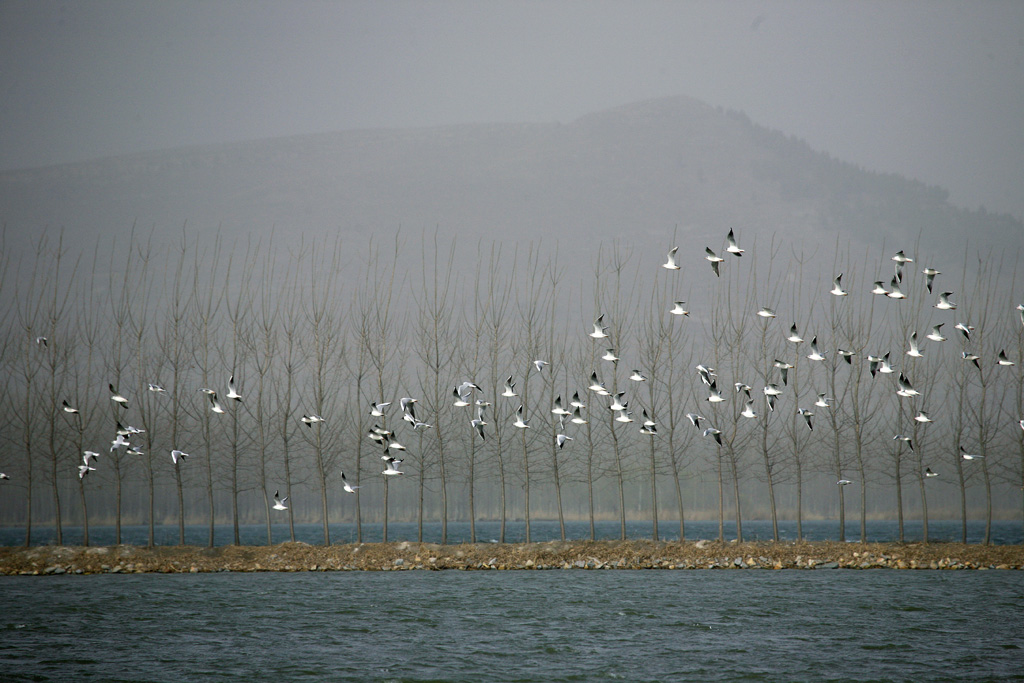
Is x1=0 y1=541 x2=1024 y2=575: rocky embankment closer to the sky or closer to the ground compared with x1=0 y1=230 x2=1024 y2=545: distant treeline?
closer to the ground

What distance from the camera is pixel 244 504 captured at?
157625mm

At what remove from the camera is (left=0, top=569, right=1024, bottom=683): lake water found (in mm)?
17859

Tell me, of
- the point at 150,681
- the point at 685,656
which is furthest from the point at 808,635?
the point at 150,681

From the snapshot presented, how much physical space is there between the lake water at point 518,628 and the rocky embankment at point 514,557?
6.53 ft

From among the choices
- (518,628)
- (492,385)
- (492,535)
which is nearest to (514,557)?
(492,385)

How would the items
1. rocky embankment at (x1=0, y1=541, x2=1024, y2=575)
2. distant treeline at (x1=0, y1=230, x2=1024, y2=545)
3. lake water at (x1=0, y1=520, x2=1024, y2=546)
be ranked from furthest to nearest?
lake water at (x1=0, y1=520, x2=1024, y2=546) → distant treeline at (x1=0, y1=230, x2=1024, y2=545) → rocky embankment at (x1=0, y1=541, x2=1024, y2=575)

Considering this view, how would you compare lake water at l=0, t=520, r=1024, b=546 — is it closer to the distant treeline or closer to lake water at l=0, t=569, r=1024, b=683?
the distant treeline

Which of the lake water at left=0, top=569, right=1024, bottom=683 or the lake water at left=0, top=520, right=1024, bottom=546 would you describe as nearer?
the lake water at left=0, top=569, right=1024, bottom=683

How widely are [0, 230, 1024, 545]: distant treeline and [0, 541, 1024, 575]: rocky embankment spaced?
7.01 ft

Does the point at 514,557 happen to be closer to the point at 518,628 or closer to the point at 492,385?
the point at 492,385

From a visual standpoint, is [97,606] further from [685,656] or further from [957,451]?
[957,451]

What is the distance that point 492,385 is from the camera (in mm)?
45812

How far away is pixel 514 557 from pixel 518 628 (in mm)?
15118

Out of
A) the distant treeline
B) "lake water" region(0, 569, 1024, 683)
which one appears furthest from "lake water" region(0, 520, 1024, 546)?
"lake water" region(0, 569, 1024, 683)
